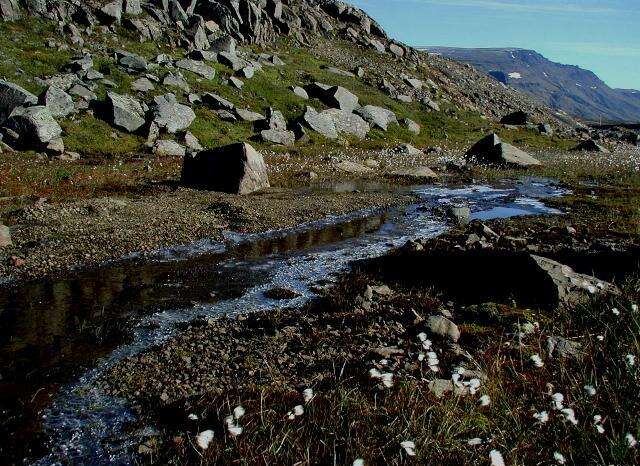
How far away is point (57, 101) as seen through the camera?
118 ft

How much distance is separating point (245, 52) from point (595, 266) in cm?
5955

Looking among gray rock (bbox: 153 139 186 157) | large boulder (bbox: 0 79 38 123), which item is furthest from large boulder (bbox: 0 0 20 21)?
gray rock (bbox: 153 139 186 157)

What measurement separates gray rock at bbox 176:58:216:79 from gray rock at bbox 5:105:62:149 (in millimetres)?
21498

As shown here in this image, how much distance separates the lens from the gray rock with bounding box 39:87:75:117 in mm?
35438

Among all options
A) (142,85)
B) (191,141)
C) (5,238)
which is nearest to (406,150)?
(191,141)

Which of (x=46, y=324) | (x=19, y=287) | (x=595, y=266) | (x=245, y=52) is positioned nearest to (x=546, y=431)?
(x=595, y=266)

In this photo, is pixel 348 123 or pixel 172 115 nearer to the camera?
pixel 172 115

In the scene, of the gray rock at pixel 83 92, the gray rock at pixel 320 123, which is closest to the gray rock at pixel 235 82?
the gray rock at pixel 320 123

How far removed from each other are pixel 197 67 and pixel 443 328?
48684 mm

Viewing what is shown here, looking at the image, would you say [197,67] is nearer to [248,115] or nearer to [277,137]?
[248,115]

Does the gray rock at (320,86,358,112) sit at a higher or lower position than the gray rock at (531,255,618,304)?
higher

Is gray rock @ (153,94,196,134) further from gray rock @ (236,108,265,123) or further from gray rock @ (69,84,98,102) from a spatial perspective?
gray rock @ (236,108,265,123)

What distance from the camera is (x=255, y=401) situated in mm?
6988

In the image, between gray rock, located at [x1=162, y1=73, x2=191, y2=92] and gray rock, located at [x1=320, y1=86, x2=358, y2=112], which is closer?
gray rock, located at [x1=162, y1=73, x2=191, y2=92]
